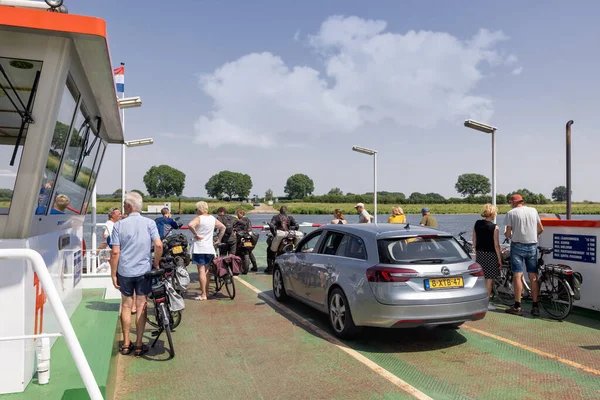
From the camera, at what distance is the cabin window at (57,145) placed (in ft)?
13.7

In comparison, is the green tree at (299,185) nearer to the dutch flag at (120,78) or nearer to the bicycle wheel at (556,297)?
the dutch flag at (120,78)

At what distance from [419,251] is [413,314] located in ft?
2.64

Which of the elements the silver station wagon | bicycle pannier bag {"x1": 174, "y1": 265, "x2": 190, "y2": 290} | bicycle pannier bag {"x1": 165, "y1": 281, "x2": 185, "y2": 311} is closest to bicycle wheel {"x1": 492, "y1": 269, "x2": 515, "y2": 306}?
the silver station wagon

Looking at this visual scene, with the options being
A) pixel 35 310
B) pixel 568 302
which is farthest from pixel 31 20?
pixel 568 302

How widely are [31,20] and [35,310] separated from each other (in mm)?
2420

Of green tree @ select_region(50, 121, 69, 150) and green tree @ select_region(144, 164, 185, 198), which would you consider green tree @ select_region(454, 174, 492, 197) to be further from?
green tree @ select_region(50, 121, 69, 150)

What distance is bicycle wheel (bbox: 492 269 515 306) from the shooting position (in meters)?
8.18

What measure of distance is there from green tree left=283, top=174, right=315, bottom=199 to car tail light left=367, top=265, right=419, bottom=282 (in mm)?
116038

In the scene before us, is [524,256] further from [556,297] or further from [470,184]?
[470,184]

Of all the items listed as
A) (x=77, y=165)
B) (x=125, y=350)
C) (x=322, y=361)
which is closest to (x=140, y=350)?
(x=125, y=350)

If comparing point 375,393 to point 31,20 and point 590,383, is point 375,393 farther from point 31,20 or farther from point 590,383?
point 31,20

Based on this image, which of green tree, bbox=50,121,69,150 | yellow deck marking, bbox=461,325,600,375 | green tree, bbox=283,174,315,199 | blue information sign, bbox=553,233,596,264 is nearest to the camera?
green tree, bbox=50,121,69,150

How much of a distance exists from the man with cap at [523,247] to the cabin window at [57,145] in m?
6.67

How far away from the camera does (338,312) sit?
6105 mm
